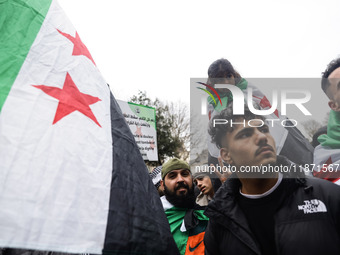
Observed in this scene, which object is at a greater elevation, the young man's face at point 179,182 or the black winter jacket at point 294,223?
the young man's face at point 179,182

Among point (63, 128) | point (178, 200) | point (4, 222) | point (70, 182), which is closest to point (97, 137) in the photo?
point (63, 128)

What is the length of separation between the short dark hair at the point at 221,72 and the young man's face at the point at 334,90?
0.89 meters

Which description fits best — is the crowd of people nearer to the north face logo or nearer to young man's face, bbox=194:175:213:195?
the north face logo

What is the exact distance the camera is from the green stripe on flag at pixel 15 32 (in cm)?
130

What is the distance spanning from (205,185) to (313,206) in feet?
6.60

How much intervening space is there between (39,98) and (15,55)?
28 cm

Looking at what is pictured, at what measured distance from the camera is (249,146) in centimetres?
173

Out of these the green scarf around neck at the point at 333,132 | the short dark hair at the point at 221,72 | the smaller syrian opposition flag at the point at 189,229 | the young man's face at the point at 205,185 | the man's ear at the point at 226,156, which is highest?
the short dark hair at the point at 221,72

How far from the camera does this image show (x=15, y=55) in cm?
138

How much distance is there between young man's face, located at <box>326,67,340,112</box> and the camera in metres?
1.72

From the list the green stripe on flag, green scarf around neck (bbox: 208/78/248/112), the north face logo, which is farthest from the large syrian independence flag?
green scarf around neck (bbox: 208/78/248/112)

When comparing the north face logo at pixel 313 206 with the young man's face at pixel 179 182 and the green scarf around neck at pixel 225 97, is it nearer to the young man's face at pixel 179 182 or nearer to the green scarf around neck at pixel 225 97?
the green scarf around neck at pixel 225 97

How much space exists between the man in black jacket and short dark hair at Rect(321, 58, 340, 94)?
445 millimetres

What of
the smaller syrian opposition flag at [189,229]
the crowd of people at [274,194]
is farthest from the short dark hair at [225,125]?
the smaller syrian opposition flag at [189,229]
